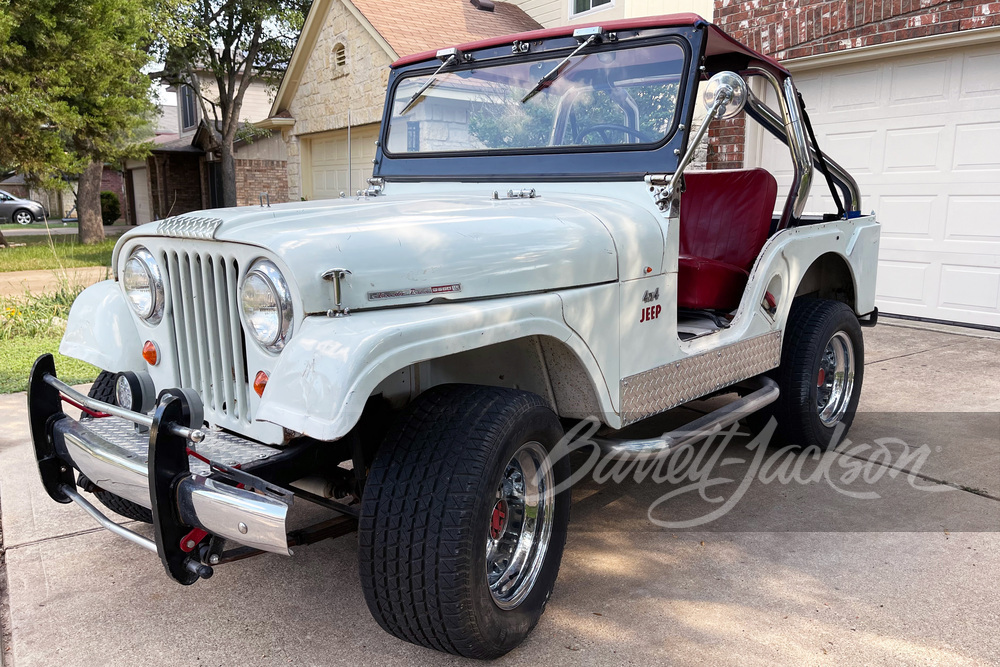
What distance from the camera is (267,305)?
216cm

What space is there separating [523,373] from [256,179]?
16.7 meters

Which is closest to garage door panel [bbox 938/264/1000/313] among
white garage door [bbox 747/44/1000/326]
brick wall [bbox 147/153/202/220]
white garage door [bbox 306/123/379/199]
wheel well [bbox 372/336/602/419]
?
white garage door [bbox 747/44/1000/326]

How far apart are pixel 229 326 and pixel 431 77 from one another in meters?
1.94

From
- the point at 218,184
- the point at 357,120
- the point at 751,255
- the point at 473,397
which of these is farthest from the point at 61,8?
the point at 473,397

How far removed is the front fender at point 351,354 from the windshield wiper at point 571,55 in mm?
1473

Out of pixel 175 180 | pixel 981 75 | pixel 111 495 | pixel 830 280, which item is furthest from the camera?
pixel 175 180

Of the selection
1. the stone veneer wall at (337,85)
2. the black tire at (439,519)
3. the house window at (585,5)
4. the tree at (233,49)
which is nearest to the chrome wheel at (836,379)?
the black tire at (439,519)

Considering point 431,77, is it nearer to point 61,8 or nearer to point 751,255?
point 751,255

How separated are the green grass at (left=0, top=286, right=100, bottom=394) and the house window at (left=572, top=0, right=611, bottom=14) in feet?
24.2

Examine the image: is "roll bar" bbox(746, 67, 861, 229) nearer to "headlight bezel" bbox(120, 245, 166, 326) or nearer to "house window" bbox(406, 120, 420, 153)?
"house window" bbox(406, 120, 420, 153)

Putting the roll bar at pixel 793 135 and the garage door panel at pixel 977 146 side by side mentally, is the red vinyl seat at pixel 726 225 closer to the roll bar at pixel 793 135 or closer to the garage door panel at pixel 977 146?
the roll bar at pixel 793 135

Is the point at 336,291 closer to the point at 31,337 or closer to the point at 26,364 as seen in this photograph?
the point at 26,364

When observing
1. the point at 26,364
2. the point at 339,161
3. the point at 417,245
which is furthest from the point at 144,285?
the point at 339,161

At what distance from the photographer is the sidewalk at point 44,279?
8.98 metres
